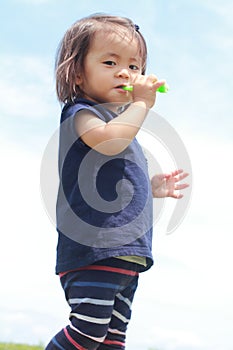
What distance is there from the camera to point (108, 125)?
2600 mm

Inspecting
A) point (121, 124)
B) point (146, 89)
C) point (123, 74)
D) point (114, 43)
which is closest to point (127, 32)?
point (114, 43)

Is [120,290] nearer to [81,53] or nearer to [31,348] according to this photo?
[81,53]

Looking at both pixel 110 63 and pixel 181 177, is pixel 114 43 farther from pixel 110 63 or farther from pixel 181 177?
pixel 181 177

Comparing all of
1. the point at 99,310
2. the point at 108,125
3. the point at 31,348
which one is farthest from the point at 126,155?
the point at 31,348

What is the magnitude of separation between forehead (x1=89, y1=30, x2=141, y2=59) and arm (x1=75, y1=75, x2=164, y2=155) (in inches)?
7.7

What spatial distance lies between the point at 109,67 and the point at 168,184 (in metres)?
0.66

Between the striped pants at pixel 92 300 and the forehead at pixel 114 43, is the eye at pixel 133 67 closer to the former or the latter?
the forehead at pixel 114 43

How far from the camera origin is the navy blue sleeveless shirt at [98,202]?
2.56m

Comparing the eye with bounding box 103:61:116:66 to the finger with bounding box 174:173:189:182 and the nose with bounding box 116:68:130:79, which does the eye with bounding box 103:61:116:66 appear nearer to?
the nose with bounding box 116:68:130:79

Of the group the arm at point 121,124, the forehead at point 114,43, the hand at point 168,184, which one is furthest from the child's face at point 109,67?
the hand at point 168,184

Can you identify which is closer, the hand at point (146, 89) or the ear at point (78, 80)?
the hand at point (146, 89)

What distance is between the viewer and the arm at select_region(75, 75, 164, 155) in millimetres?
2586

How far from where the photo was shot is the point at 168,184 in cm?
309

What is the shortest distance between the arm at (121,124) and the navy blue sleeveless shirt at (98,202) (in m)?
0.04
